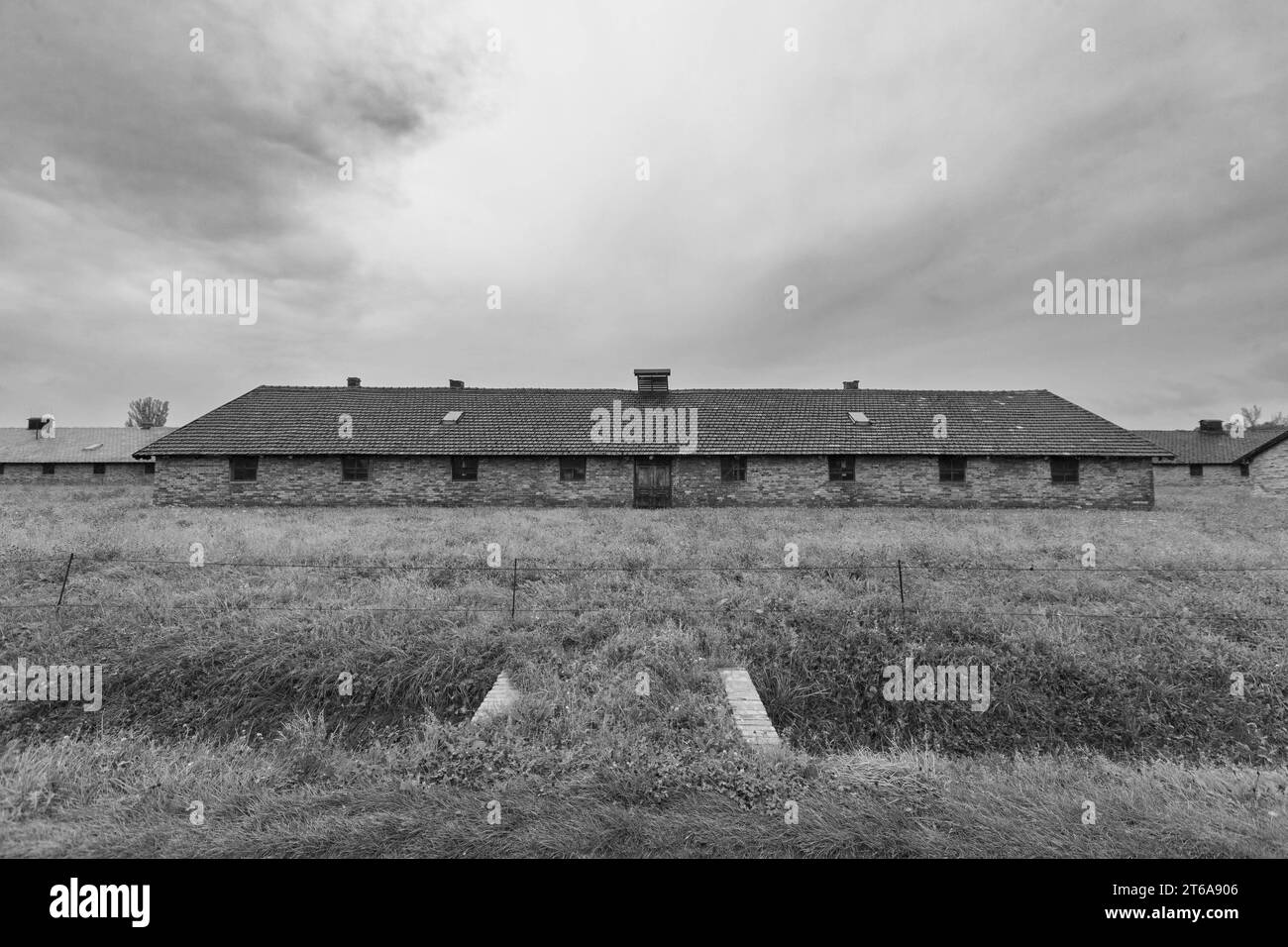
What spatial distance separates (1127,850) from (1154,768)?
190 centimetres

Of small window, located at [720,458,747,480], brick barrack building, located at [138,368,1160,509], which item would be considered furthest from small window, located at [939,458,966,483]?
small window, located at [720,458,747,480]

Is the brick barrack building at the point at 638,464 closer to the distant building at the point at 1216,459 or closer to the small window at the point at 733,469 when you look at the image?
the small window at the point at 733,469

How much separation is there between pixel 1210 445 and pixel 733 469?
123 feet

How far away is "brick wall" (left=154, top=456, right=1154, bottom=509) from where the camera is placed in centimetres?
2084

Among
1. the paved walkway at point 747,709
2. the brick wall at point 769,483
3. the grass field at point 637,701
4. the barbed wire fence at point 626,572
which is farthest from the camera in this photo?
the brick wall at point 769,483

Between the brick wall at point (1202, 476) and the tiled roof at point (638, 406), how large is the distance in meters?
17.7

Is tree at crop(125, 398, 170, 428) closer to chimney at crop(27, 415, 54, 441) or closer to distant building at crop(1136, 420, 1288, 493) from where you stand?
chimney at crop(27, 415, 54, 441)

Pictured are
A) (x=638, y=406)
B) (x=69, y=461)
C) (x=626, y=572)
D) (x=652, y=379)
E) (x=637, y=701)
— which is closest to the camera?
(x=637, y=701)

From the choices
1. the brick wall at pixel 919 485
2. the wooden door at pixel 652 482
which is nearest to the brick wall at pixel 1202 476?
the brick wall at pixel 919 485

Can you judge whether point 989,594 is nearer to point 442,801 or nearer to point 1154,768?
point 1154,768

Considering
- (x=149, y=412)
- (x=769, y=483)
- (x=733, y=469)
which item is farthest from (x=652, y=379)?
(x=149, y=412)

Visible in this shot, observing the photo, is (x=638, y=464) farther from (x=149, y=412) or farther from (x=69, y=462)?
(x=149, y=412)

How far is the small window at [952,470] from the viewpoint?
69.7ft

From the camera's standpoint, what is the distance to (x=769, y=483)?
21156 mm
